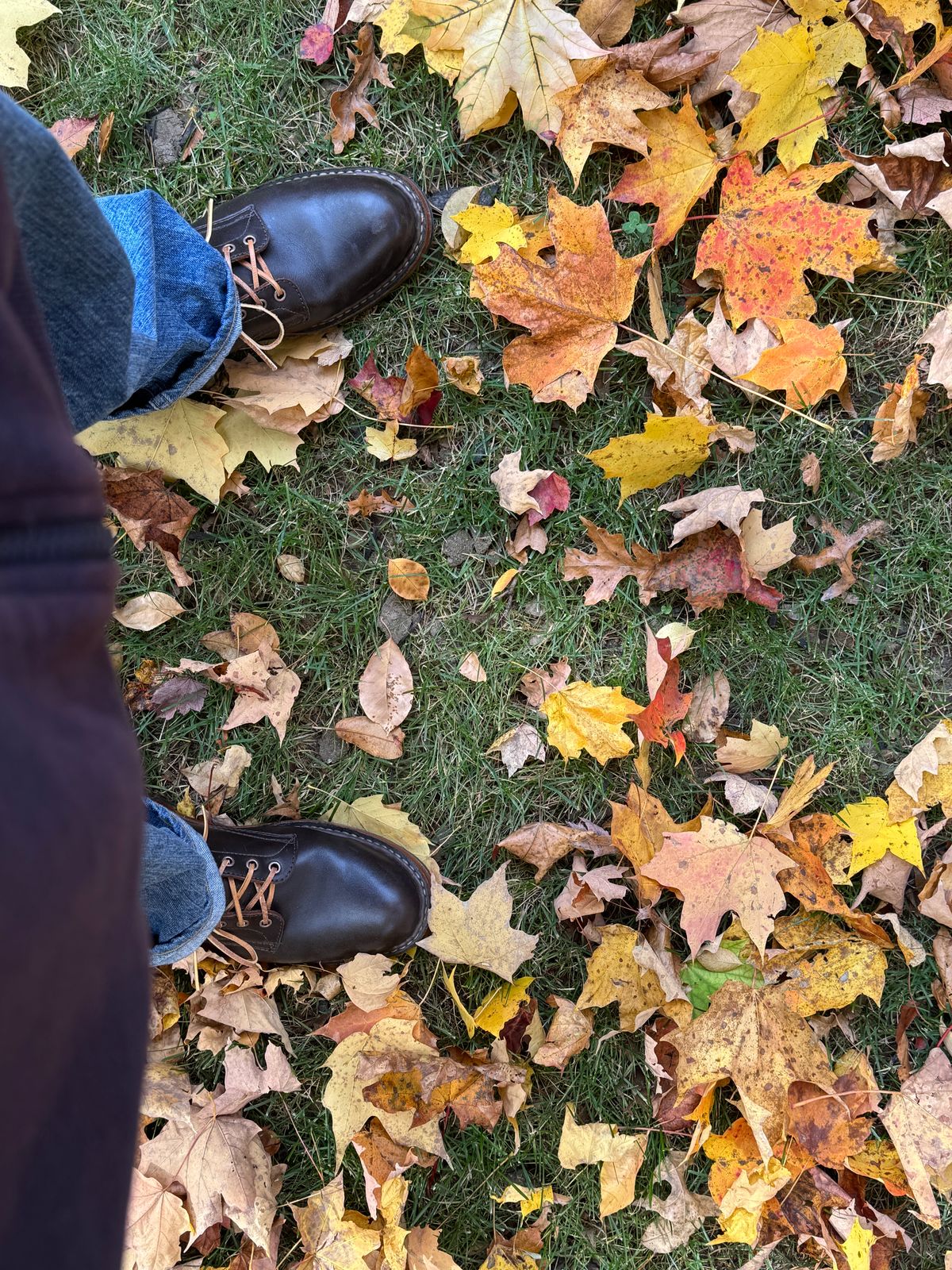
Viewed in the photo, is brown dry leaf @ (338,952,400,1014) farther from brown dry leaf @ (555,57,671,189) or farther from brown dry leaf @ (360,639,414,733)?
brown dry leaf @ (555,57,671,189)

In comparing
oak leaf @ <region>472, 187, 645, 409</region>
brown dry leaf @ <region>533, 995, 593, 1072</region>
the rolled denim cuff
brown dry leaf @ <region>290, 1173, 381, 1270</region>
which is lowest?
brown dry leaf @ <region>290, 1173, 381, 1270</region>

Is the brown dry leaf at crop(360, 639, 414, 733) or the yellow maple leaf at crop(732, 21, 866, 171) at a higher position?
the yellow maple leaf at crop(732, 21, 866, 171)

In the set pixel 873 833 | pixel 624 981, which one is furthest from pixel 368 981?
pixel 873 833

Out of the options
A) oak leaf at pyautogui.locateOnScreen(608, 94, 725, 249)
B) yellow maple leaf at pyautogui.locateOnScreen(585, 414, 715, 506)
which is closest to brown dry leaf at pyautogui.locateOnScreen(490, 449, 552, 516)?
yellow maple leaf at pyautogui.locateOnScreen(585, 414, 715, 506)

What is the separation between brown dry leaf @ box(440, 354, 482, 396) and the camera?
1.81 meters

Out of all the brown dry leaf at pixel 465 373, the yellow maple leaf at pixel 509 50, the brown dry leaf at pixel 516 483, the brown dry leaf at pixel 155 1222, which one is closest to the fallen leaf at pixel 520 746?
the brown dry leaf at pixel 516 483

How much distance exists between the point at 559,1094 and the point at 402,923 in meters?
0.48

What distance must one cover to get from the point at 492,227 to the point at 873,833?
1.45 metres

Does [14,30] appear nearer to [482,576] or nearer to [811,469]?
[482,576]

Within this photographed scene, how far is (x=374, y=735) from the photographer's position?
1863mm

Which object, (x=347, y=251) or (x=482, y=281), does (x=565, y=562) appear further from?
(x=347, y=251)

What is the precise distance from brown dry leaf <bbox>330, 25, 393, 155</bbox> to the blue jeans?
421 millimetres

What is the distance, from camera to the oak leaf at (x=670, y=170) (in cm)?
171

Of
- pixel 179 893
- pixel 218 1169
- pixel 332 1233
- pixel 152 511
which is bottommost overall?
pixel 332 1233
